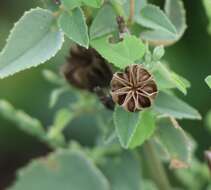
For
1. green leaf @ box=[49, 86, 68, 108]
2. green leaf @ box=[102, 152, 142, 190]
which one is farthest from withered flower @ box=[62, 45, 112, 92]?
green leaf @ box=[102, 152, 142, 190]

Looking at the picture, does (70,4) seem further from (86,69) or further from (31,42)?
(86,69)

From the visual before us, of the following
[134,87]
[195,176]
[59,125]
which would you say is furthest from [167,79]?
[195,176]

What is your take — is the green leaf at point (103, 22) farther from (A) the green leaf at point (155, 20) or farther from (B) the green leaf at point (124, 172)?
(B) the green leaf at point (124, 172)

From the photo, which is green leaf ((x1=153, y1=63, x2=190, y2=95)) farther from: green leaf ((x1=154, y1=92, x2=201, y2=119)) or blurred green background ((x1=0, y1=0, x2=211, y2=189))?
blurred green background ((x1=0, y1=0, x2=211, y2=189))

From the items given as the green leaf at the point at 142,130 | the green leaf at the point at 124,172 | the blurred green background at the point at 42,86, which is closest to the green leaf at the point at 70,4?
the green leaf at the point at 142,130

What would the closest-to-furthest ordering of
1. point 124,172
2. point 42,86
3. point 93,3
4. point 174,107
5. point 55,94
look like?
point 93,3 → point 174,107 → point 55,94 → point 124,172 → point 42,86
